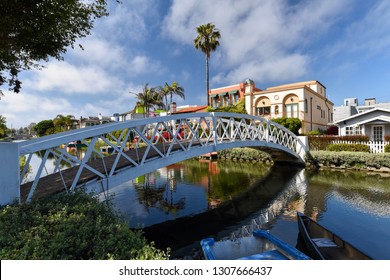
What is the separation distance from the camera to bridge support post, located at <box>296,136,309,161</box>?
22250 mm

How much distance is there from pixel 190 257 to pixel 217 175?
1253 centimetres

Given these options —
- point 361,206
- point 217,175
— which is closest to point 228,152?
point 217,175

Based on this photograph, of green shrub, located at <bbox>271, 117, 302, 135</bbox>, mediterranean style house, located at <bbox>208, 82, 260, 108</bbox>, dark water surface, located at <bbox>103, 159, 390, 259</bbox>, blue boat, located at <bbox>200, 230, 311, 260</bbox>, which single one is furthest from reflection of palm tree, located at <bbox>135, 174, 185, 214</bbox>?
mediterranean style house, located at <bbox>208, 82, 260, 108</bbox>

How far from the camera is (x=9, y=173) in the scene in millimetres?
5324

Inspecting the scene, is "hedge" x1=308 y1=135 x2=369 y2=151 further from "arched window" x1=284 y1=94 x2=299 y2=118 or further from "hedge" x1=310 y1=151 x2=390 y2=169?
"arched window" x1=284 y1=94 x2=299 y2=118

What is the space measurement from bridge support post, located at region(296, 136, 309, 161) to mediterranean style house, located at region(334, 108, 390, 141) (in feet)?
24.1

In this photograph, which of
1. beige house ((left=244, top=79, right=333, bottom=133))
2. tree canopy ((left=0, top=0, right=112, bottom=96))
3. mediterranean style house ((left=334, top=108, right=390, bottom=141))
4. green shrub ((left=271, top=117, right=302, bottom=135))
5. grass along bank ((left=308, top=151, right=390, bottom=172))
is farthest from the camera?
beige house ((left=244, top=79, right=333, bottom=133))

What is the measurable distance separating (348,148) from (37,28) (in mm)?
25413

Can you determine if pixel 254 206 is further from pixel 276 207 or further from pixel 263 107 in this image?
pixel 263 107

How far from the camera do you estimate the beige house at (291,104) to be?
30.5m

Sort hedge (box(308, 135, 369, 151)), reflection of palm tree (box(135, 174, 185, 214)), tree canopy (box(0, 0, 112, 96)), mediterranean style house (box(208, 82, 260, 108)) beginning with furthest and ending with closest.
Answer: mediterranean style house (box(208, 82, 260, 108)) → hedge (box(308, 135, 369, 151)) → reflection of palm tree (box(135, 174, 185, 214)) → tree canopy (box(0, 0, 112, 96))

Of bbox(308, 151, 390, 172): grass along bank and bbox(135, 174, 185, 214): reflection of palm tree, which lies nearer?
bbox(135, 174, 185, 214): reflection of palm tree

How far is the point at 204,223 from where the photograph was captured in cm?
984

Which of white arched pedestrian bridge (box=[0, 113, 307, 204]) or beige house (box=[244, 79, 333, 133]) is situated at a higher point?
beige house (box=[244, 79, 333, 133])
